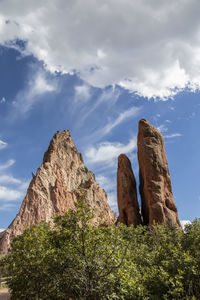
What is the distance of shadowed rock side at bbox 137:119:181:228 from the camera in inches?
1453

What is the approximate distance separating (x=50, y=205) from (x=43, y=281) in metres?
62.9

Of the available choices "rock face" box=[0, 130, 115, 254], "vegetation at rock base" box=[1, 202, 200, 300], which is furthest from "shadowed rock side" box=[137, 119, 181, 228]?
"vegetation at rock base" box=[1, 202, 200, 300]

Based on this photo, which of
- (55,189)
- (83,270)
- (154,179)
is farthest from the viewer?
(55,189)

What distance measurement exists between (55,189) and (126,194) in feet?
128

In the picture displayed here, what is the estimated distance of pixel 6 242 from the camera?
5522 centimetres

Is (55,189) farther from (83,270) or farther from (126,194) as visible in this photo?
(83,270)

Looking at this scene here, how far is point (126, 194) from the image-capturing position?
4453 cm

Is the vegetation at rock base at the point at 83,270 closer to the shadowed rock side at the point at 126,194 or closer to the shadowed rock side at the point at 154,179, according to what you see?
the shadowed rock side at the point at 154,179

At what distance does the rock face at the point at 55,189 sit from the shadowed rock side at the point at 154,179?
8.85 m

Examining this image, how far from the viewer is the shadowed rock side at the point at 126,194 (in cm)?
4166

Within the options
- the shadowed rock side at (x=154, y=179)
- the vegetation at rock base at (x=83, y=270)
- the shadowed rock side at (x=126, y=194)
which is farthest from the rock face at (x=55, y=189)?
the vegetation at rock base at (x=83, y=270)

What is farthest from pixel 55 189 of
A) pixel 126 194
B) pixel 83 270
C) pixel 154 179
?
pixel 83 270

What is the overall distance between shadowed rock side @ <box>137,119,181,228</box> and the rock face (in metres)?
8.85

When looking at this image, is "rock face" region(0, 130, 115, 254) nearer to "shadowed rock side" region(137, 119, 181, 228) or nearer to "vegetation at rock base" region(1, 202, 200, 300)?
"shadowed rock side" region(137, 119, 181, 228)
